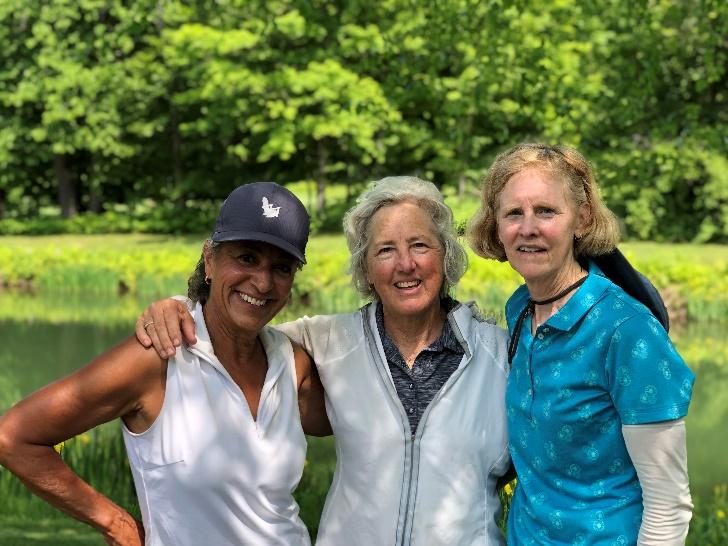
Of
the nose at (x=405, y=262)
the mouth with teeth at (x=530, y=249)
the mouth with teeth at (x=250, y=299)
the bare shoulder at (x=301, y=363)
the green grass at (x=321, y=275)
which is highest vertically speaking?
the green grass at (x=321, y=275)

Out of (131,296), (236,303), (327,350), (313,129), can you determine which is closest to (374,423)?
(327,350)

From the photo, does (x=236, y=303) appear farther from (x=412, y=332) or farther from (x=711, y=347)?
(x=711, y=347)

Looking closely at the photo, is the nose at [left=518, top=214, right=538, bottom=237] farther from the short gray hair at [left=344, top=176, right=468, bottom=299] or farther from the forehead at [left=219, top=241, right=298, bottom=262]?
the forehead at [left=219, top=241, right=298, bottom=262]

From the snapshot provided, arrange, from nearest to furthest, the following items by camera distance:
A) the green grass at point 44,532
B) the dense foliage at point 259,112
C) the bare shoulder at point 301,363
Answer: the bare shoulder at point 301,363, the green grass at point 44,532, the dense foliage at point 259,112

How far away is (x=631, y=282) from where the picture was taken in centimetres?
227

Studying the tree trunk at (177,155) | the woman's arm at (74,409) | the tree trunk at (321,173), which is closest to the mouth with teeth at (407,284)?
the woman's arm at (74,409)

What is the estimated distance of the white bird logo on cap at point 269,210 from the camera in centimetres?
225

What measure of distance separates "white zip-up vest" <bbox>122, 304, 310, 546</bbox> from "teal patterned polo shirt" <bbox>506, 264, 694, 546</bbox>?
60 centimetres

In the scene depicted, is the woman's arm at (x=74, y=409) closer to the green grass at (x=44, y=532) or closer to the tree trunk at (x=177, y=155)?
the green grass at (x=44, y=532)

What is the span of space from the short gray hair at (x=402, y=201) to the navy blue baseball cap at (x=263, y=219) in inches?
17.9

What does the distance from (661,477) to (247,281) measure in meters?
1.01

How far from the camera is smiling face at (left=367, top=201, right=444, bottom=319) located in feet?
8.59

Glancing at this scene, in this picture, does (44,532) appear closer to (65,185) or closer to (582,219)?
(582,219)

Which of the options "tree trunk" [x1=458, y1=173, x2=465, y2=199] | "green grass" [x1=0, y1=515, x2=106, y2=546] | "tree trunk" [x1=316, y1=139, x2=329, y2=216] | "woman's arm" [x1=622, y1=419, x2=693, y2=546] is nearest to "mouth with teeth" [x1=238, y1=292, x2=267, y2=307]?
"woman's arm" [x1=622, y1=419, x2=693, y2=546]
